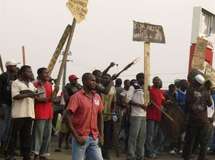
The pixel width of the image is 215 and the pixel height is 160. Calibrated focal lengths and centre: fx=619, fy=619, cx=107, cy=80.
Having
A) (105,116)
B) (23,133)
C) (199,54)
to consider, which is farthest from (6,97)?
(199,54)

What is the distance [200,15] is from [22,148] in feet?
20.4

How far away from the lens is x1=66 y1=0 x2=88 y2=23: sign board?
9727 millimetres

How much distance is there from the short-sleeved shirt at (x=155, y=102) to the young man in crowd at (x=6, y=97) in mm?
3055

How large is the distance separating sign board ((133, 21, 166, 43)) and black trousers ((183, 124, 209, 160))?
1837 millimetres

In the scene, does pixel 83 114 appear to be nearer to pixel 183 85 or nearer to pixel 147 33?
pixel 147 33

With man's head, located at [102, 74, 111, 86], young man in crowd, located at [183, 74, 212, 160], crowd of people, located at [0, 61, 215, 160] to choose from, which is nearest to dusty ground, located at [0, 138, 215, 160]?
crowd of people, located at [0, 61, 215, 160]

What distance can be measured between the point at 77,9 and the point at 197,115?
10.6ft

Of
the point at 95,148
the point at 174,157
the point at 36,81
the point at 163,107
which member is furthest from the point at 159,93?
the point at 95,148

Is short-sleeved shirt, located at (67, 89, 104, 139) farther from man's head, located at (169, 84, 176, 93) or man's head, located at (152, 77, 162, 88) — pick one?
man's head, located at (169, 84, 176, 93)

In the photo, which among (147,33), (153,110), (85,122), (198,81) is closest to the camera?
(85,122)

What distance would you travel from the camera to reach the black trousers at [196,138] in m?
11.5

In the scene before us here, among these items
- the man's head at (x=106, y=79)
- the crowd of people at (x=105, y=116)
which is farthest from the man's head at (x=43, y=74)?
the man's head at (x=106, y=79)

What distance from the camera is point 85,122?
7.73 m

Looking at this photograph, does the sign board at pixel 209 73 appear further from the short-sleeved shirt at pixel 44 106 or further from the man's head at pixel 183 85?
the short-sleeved shirt at pixel 44 106
